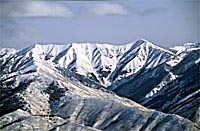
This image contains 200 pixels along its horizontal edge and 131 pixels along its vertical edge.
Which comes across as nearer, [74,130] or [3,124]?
[74,130]

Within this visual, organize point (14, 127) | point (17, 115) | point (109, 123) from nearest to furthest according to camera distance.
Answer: point (14, 127) < point (17, 115) < point (109, 123)

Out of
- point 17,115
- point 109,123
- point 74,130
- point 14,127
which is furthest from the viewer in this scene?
point 109,123

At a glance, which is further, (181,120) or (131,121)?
(131,121)

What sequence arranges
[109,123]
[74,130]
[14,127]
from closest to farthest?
[74,130], [14,127], [109,123]

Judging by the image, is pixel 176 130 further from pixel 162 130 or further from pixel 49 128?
pixel 49 128

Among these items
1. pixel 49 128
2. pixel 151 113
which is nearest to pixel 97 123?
pixel 151 113

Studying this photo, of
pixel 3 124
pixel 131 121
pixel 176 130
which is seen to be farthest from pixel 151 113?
pixel 3 124

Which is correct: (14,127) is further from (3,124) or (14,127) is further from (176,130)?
(176,130)

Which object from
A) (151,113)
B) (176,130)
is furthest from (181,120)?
(151,113)
